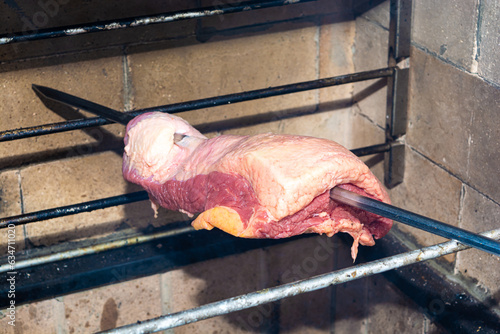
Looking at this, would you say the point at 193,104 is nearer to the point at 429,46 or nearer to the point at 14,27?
the point at 14,27

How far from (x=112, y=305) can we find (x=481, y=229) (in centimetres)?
196

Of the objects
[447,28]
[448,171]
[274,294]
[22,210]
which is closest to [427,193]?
[448,171]

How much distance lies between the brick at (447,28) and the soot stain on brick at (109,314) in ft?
6.92

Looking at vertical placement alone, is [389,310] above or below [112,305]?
below

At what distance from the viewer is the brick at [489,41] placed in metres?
2.29

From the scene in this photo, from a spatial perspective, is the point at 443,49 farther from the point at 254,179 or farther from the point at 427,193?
the point at 254,179

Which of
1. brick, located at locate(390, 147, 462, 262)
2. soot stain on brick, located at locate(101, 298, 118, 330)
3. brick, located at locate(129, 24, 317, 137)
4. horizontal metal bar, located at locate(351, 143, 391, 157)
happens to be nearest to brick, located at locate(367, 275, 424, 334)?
brick, located at locate(390, 147, 462, 262)

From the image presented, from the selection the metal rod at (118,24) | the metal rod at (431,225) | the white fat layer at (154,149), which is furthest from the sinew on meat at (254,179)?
the metal rod at (118,24)

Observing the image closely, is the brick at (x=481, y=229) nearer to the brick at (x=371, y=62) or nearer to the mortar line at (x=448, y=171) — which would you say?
the mortar line at (x=448, y=171)

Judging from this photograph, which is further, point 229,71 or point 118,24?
point 229,71

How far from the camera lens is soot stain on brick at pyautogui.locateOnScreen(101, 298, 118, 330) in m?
3.27

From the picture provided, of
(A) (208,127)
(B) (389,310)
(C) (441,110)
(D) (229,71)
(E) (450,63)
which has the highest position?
(E) (450,63)

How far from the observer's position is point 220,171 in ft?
6.60

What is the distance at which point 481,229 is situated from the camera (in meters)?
2.65
